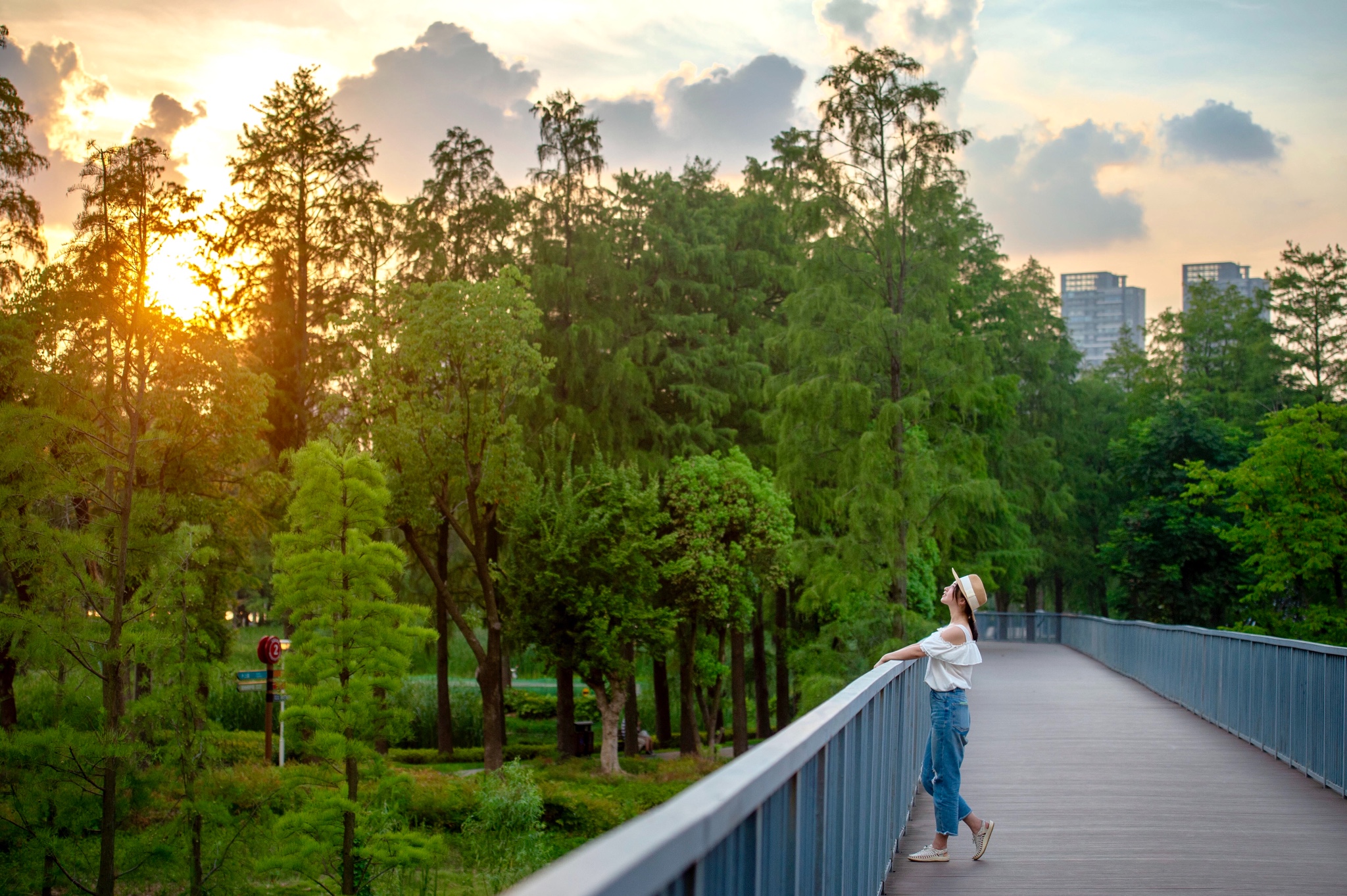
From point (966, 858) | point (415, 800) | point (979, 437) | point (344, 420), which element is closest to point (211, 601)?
point (344, 420)

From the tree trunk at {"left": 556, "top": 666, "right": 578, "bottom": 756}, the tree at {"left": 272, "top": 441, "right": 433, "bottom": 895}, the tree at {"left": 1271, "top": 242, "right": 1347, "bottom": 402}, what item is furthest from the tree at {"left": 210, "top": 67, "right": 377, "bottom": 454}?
the tree at {"left": 1271, "top": 242, "right": 1347, "bottom": 402}

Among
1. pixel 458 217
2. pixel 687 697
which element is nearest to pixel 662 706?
pixel 687 697

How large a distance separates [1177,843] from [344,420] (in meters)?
25.4

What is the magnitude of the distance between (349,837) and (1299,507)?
22770mm

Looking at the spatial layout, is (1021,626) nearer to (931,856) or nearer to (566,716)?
(566,716)

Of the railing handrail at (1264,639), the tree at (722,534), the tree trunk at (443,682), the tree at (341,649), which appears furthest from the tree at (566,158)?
the railing handrail at (1264,639)

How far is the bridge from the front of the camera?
264 centimetres

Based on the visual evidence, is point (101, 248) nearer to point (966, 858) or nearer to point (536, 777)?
point (536, 777)

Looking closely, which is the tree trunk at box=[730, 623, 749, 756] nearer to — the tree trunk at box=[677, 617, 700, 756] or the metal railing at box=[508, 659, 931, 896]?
the tree trunk at box=[677, 617, 700, 756]

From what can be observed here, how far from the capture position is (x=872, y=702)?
235 inches

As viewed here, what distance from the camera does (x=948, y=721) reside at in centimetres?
704

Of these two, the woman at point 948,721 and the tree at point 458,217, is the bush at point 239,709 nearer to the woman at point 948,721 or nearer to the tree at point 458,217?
the tree at point 458,217

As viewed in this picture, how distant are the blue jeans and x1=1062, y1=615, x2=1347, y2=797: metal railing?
371cm

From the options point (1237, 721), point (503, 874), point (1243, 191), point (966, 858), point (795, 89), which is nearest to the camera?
point (966, 858)
